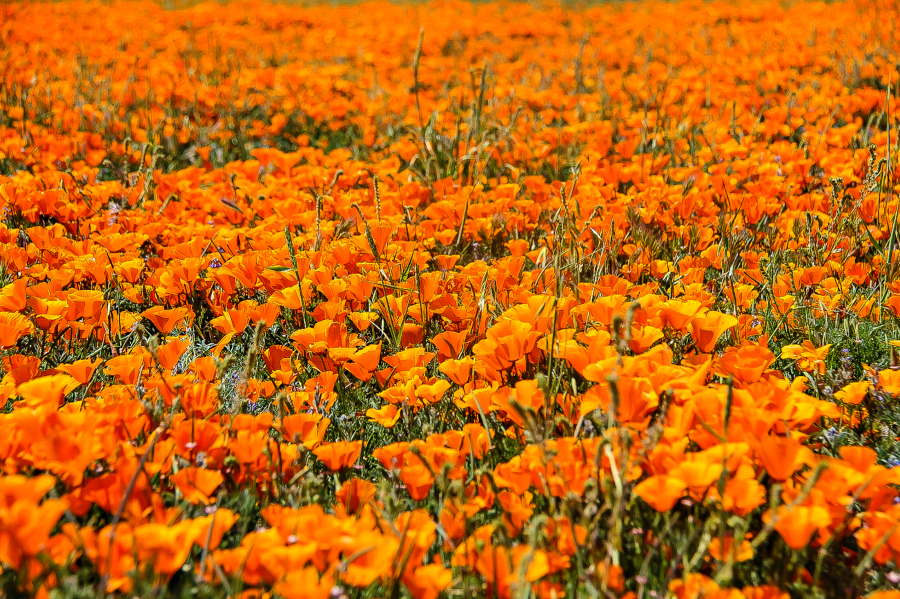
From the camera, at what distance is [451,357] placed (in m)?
2.02

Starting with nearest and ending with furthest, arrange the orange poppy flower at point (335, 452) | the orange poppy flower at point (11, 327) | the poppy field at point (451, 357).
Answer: the poppy field at point (451, 357) < the orange poppy flower at point (335, 452) < the orange poppy flower at point (11, 327)

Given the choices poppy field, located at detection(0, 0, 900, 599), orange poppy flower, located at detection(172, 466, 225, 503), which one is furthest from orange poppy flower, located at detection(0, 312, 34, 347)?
orange poppy flower, located at detection(172, 466, 225, 503)

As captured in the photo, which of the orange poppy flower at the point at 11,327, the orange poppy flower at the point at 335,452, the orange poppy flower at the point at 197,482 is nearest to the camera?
the orange poppy flower at the point at 197,482

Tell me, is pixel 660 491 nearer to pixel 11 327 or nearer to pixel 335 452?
pixel 335 452

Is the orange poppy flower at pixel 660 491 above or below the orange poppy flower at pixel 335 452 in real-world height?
above

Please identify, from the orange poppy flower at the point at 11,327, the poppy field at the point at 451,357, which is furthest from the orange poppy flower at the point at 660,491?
the orange poppy flower at the point at 11,327

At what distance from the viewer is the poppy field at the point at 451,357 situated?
1.21m

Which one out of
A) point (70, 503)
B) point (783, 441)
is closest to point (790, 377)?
point (783, 441)

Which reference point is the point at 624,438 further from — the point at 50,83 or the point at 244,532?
the point at 50,83

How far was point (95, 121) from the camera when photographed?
466cm

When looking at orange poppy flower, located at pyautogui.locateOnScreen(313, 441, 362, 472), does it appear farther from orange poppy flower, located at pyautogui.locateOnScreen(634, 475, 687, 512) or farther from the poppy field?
orange poppy flower, located at pyautogui.locateOnScreen(634, 475, 687, 512)

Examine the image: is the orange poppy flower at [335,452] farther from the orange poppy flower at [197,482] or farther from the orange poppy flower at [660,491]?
the orange poppy flower at [660,491]

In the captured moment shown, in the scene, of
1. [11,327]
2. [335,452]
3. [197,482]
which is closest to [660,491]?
[335,452]

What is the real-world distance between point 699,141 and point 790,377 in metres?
2.45
